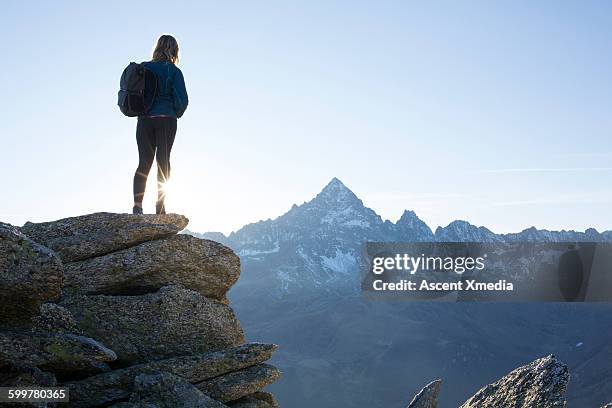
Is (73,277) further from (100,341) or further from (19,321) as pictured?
(19,321)

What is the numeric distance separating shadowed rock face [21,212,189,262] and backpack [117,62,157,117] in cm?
305

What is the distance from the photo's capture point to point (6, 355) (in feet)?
42.3

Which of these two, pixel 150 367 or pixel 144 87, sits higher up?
pixel 144 87

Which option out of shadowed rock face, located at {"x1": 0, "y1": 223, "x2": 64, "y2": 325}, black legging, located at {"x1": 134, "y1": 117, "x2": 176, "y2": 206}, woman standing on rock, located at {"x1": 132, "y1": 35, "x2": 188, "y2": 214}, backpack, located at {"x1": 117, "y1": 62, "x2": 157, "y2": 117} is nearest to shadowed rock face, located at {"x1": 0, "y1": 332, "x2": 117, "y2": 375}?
shadowed rock face, located at {"x1": 0, "y1": 223, "x2": 64, "y2": 325}

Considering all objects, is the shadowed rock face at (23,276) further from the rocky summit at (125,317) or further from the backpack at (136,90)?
the backpack at (136,90)

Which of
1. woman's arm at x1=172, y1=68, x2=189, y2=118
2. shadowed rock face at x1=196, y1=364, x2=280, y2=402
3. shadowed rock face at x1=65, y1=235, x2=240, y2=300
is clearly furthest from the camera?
woman's arm at x1=172, y1=68, x2=189, y2=118

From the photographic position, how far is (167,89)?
19625 millimetres

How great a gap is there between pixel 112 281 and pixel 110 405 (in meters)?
4.33

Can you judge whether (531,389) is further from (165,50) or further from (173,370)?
(165,50)

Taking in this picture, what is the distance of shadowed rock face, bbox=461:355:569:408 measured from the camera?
17.1 m

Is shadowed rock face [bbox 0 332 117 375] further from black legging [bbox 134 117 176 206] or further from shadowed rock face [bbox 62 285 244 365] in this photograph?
black legging [bbox 134 117 176 206]

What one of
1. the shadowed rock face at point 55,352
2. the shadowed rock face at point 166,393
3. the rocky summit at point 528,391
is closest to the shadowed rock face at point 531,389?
the rocky summit at point 528,391

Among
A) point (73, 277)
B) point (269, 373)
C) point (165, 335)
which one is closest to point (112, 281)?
point (73, 277)

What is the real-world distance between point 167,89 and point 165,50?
1256mm
